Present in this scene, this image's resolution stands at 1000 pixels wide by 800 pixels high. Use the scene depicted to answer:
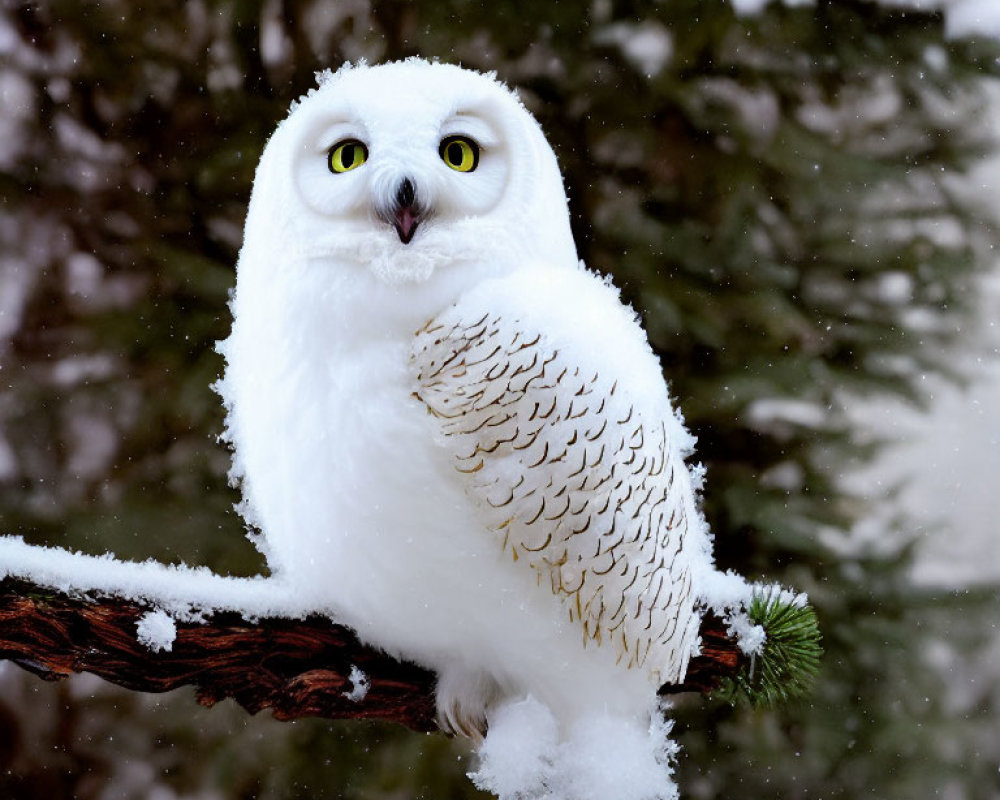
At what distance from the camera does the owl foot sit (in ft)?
2.66

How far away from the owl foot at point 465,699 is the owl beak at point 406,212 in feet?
1.22

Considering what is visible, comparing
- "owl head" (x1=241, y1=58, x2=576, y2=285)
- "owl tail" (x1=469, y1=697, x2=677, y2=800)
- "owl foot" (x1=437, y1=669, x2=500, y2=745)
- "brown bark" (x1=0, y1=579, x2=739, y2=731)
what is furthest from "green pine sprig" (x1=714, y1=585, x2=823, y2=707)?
"owl head" (x1=241, y1=58, x2=576, y2=285)

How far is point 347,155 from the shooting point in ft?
2.44

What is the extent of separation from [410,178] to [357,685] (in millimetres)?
417

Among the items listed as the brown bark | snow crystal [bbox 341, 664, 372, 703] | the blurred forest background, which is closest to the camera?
the brown bark

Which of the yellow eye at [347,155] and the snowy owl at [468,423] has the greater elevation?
the yellow eye at [347,155]

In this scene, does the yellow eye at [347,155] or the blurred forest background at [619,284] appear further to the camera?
the blurred forest background at [619,284]

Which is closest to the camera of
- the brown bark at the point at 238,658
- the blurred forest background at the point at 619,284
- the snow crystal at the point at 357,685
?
the brown bark at the point at 238,658

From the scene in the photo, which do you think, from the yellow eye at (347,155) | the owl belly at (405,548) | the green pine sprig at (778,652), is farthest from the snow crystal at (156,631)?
the green pine sprig at (778,652)

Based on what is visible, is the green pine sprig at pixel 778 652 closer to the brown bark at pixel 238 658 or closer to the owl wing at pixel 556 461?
the brown bark at pixel 238 658

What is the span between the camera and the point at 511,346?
707 millimetres

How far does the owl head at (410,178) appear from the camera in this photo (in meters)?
0.71

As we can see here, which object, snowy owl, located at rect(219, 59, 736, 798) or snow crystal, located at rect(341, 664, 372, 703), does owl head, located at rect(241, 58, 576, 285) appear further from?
snow crystal, located at rect(341, 664, 372, 703)

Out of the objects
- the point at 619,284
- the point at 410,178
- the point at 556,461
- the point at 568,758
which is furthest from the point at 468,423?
the point at 619,284
